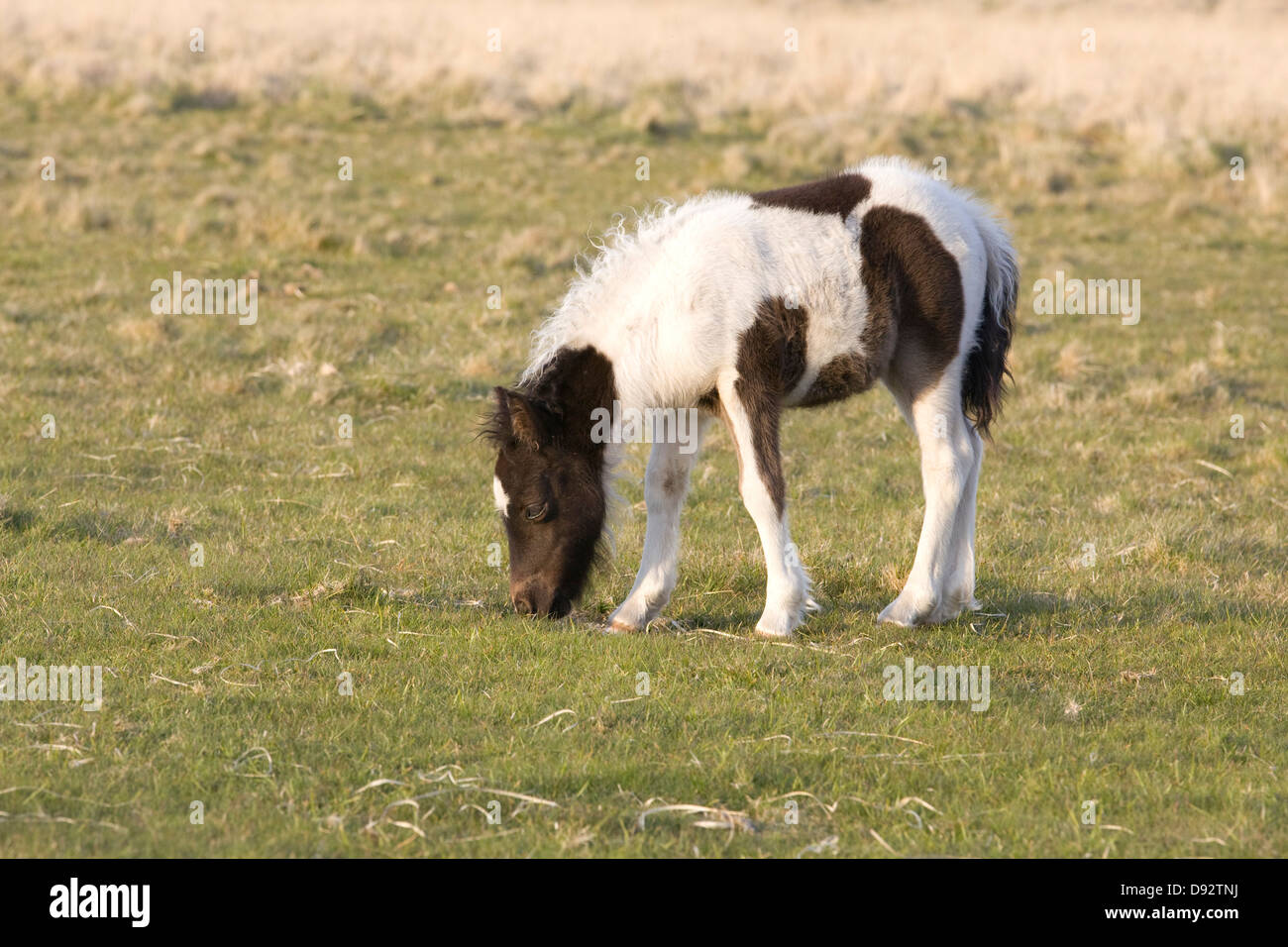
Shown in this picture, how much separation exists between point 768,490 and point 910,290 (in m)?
1.36

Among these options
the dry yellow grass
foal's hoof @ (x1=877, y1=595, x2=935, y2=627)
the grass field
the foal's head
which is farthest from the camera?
the dry yellow grass

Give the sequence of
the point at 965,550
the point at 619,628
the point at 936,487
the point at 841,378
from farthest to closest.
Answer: the point at 965,550, the point at 936,487, the point at 619,628, the point at 841,378

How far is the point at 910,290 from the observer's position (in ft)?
25.5

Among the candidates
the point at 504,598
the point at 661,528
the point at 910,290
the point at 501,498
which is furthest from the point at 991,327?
the point at 504,598

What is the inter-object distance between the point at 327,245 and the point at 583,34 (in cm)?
2786

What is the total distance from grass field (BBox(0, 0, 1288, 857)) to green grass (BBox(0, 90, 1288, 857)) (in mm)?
31

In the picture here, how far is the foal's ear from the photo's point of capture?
7336 millimetres

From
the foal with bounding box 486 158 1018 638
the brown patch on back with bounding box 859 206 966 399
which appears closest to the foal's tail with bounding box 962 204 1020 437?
the foal with bounding box 486 158 1018 638

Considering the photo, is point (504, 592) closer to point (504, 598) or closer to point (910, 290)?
point (504, 598)

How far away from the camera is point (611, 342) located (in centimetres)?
756

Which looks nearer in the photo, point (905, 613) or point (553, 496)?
point (553, 496)

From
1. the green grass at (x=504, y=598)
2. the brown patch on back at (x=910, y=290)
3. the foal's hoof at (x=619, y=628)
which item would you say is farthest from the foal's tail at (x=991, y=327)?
the foal's hoof at (x=619, y=628)

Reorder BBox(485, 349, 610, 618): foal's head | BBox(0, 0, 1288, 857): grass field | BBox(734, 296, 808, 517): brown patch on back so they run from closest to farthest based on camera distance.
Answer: BBox(0, 0, 1288, 857): grass field
BBox(734, 296, 808, 517): brown patch on back
BBox(485, 349, 610, 618): foal's head

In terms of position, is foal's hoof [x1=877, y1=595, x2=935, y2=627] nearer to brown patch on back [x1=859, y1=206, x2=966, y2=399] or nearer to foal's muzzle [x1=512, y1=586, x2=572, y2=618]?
brown patch on back [x1=859, y1=206, x2=966, y2=399]
